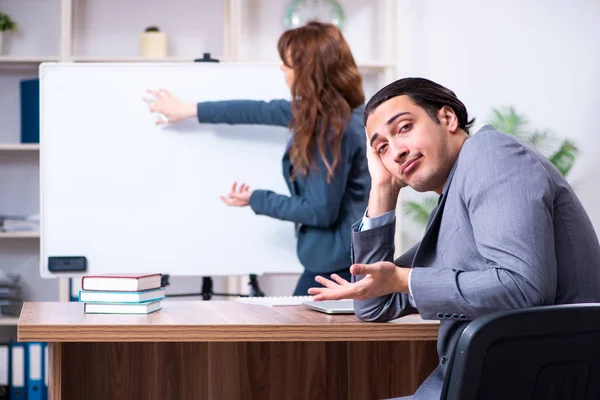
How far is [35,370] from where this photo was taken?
12.1 ft

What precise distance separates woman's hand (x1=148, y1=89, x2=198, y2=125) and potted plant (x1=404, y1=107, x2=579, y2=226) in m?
1.52

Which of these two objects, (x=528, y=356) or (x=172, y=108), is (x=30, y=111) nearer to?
(x=172, y=108)

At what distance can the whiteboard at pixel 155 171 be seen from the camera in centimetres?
307

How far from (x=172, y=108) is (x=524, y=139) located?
207 centimetres

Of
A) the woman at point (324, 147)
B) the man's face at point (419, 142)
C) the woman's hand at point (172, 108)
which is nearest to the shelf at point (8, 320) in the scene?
the woman's hand at point (172, 108)

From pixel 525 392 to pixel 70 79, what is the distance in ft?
8.24

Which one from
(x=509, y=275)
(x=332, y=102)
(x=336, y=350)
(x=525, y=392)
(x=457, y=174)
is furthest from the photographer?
(x=332, y=102)

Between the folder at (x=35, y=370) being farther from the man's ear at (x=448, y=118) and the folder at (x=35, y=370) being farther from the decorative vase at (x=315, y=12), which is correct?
the man's ear at (x=448, y=118)

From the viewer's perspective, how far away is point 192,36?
433cm

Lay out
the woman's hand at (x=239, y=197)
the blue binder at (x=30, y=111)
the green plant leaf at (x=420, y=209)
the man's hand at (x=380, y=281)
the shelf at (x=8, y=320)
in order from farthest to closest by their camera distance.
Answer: the green plant leaf at (x=420, y=209) < the blue binder at (x=30, y=111) < the shelf at (x=8, y=320) < the woman's hand at (x=239, y=197) < the man's hand at (x=380, y=281)

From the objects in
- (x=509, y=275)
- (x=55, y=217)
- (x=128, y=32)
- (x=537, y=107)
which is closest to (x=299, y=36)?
(x=55, y=217)

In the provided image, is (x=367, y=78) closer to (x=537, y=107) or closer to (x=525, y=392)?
(x=537, y=107)

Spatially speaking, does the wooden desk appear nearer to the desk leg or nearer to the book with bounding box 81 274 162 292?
the desk leg

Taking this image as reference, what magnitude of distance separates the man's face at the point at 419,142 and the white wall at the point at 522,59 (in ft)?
9.78
